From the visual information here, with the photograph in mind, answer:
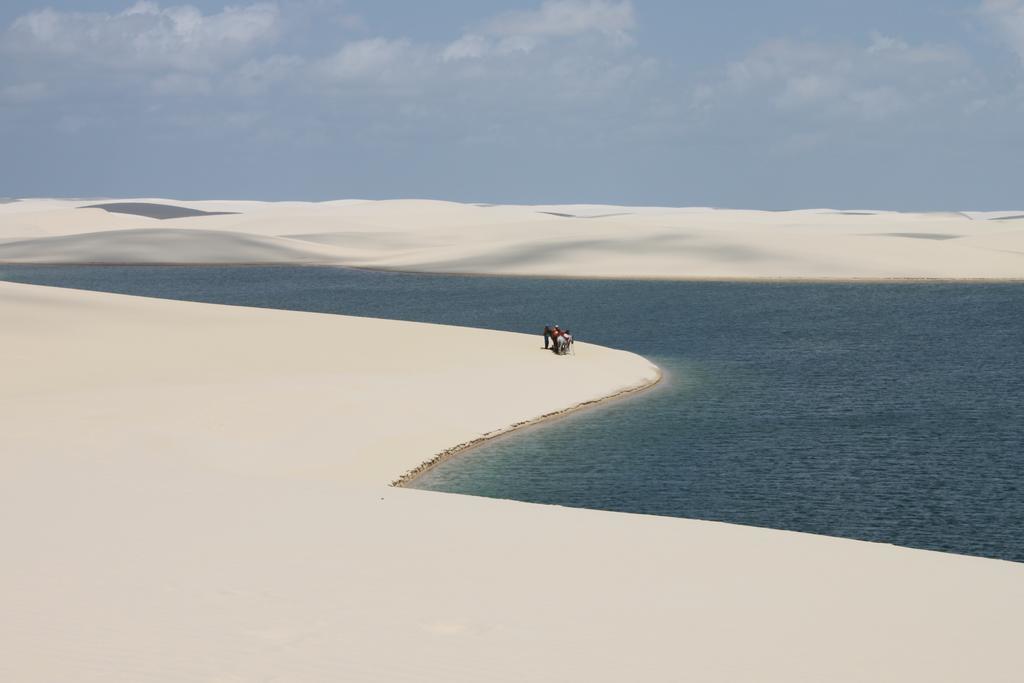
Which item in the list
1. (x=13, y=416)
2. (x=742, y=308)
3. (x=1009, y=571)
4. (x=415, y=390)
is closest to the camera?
(x=1009, y=571)

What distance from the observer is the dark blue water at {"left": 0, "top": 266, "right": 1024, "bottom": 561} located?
19.8m

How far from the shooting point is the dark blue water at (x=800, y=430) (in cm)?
1978

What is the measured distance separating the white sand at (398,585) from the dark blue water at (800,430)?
3969 mm

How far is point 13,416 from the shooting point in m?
22.6

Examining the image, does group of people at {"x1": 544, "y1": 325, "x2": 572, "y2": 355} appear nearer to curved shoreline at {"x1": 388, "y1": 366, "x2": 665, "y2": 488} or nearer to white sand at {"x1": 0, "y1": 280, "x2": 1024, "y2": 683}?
curved shoreline at {"x1": 388, "y1": 366, "x2": 665, "y2": 488}

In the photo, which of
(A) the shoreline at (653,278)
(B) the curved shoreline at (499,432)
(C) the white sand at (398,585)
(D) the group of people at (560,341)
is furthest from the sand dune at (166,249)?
(C) the white sand at (398,585)

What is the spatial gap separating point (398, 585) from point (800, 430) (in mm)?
17667

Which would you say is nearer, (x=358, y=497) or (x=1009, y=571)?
(x=1009, y=571)

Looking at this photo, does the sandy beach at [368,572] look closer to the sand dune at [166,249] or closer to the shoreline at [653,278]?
the shoreline at [653,278]

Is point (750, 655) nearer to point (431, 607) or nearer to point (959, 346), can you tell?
point (431, 607)

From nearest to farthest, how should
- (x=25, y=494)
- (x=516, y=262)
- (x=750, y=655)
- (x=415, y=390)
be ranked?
(x=750, y=655)
(x=25, y=494)
(x=415, y=390)
(x=516, y=262)

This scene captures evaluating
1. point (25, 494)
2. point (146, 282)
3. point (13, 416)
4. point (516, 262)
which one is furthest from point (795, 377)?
point (516, 262)

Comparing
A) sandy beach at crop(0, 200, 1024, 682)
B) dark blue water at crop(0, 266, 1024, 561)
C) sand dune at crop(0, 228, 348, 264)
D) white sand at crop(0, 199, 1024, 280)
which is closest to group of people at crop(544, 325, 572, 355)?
dark blue water at crop(0, 266, 1024, 561)

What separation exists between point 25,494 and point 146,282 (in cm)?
8402
